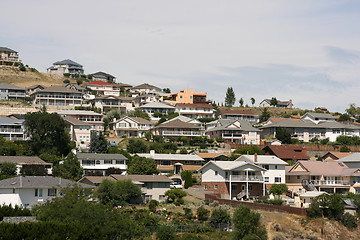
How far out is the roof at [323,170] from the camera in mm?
74312

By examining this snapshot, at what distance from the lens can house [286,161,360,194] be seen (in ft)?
242

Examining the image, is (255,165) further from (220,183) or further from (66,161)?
(66,161)

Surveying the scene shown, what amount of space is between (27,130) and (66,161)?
11978mm

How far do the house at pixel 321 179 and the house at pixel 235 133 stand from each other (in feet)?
86.6

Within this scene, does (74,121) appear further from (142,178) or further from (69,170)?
(142,178)

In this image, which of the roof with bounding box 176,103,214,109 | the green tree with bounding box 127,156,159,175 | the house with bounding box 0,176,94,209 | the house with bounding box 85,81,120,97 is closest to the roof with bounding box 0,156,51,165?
the house with bounding box 0,176,94,209

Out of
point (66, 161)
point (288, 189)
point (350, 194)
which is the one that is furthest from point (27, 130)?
point (350, 194)

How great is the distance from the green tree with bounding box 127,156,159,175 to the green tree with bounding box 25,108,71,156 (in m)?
12.6

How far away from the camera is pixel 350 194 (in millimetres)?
67562

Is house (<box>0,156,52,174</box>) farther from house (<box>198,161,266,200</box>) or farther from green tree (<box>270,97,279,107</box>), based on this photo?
green tree (<box>270,97,279,107</box>)

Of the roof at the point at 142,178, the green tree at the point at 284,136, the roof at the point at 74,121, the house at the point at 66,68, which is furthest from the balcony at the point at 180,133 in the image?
the house at the point at 66,68

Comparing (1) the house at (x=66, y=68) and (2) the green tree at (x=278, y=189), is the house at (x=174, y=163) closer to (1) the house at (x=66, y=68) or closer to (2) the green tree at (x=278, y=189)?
(2) the green tree at (x=278, y=189)

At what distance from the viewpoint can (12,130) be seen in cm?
8838

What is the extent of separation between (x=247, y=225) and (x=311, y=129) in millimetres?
59080
